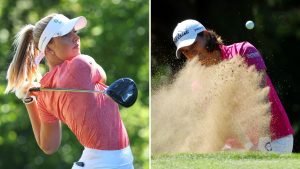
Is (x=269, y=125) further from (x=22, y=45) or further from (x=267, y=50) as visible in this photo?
(x=267, y=50)

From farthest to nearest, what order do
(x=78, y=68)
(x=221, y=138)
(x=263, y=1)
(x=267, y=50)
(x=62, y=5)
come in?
(x=62, y=5)
(x=263, y=1)
(x=267, y=50)
(x=221, y=138)
(x=78, y=68)

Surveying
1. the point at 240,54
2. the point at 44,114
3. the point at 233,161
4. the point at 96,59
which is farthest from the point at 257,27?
the point at 96,59

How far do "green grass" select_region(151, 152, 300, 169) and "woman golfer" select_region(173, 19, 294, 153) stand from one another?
0.10 metres

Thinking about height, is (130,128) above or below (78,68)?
below

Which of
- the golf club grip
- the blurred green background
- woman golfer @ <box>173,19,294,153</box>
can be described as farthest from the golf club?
the blurred green background

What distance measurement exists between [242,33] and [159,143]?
133 centimetres

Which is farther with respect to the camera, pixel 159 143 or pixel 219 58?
pixel 159 143

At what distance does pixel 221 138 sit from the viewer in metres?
4.56

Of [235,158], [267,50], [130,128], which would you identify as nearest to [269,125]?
[235,158]

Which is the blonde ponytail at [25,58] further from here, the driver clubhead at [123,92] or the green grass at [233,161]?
the green grass at [233,161]

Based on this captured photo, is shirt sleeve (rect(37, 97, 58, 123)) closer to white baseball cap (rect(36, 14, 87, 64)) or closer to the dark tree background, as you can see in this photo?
white baseball cap (rect(36, 14, 87, 64))

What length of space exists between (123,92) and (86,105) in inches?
5.7

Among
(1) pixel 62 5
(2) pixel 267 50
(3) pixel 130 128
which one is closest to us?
(2) pixel 267 50

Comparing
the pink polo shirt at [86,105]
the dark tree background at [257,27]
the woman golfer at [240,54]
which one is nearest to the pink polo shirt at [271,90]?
the woman golfer at [240,54]
